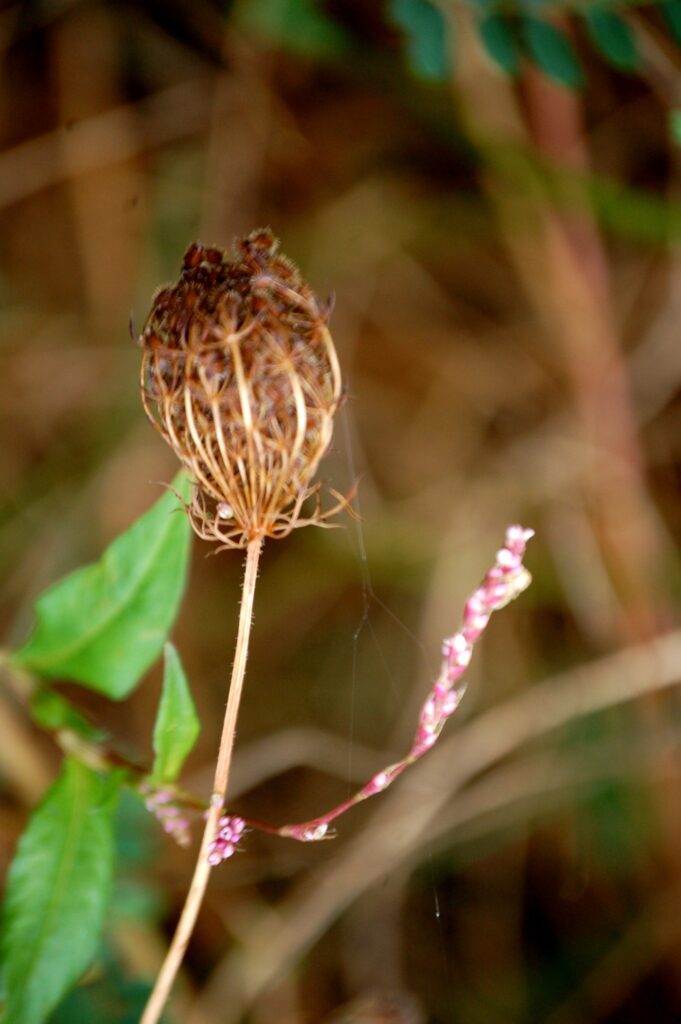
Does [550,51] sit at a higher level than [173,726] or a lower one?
higher

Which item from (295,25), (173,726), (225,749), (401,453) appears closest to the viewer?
(225,749)

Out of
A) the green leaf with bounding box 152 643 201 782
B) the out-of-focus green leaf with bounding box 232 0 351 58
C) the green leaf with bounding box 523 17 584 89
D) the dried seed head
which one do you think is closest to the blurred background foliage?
the out-of-focus green leaf with bounding box 232 0 351 58

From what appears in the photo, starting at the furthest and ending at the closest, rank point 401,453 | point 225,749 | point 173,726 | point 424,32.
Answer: point 401,453, point 424,32, point 173,726, point 225,749

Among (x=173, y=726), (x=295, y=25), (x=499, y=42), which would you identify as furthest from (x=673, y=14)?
(x=173, y=726)

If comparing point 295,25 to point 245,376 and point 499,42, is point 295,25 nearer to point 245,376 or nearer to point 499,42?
point 499,42

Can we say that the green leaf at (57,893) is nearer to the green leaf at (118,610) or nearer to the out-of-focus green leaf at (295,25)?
the green leaf at (118,610)

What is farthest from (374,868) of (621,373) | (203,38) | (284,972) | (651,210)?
(203,38)

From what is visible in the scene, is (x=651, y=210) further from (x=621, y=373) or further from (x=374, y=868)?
(x=374, y=868)
